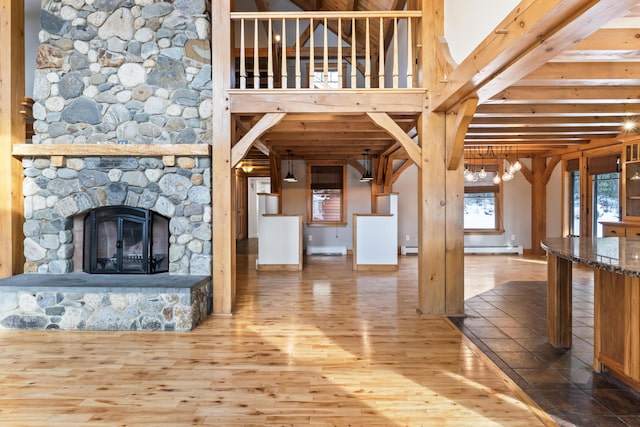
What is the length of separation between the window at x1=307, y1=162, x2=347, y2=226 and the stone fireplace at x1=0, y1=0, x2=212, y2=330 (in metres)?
4.97

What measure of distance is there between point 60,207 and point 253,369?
2962 mm

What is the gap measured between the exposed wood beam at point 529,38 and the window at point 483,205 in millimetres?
6041

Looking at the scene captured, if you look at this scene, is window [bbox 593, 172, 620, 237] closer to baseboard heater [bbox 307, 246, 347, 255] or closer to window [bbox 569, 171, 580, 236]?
window [bbox 569, 171, 580, 236]

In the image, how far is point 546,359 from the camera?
2814mm

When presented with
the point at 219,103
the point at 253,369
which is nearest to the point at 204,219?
the point at 219,103

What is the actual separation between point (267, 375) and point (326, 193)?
6.55 metres

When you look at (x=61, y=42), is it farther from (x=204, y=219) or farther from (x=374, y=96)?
(x=374, y=96)

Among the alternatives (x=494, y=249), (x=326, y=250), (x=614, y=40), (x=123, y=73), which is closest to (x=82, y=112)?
(x=123, y=73)

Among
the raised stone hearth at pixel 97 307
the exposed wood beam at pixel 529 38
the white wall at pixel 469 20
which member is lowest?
the raised stone hearth at pixel 97 307

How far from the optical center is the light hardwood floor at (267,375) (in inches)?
81.7

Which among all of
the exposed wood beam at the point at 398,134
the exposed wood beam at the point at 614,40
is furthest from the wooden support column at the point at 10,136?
the exposed wood beam at the point at 614,40

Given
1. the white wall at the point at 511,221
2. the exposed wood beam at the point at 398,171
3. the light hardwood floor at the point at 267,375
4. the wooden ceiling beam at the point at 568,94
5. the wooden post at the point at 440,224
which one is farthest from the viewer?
the white wall at the point at 511,221

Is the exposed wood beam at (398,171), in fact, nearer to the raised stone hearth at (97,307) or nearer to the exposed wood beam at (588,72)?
the exposed wood beam at (588,72)

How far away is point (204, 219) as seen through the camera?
3.93 metres
